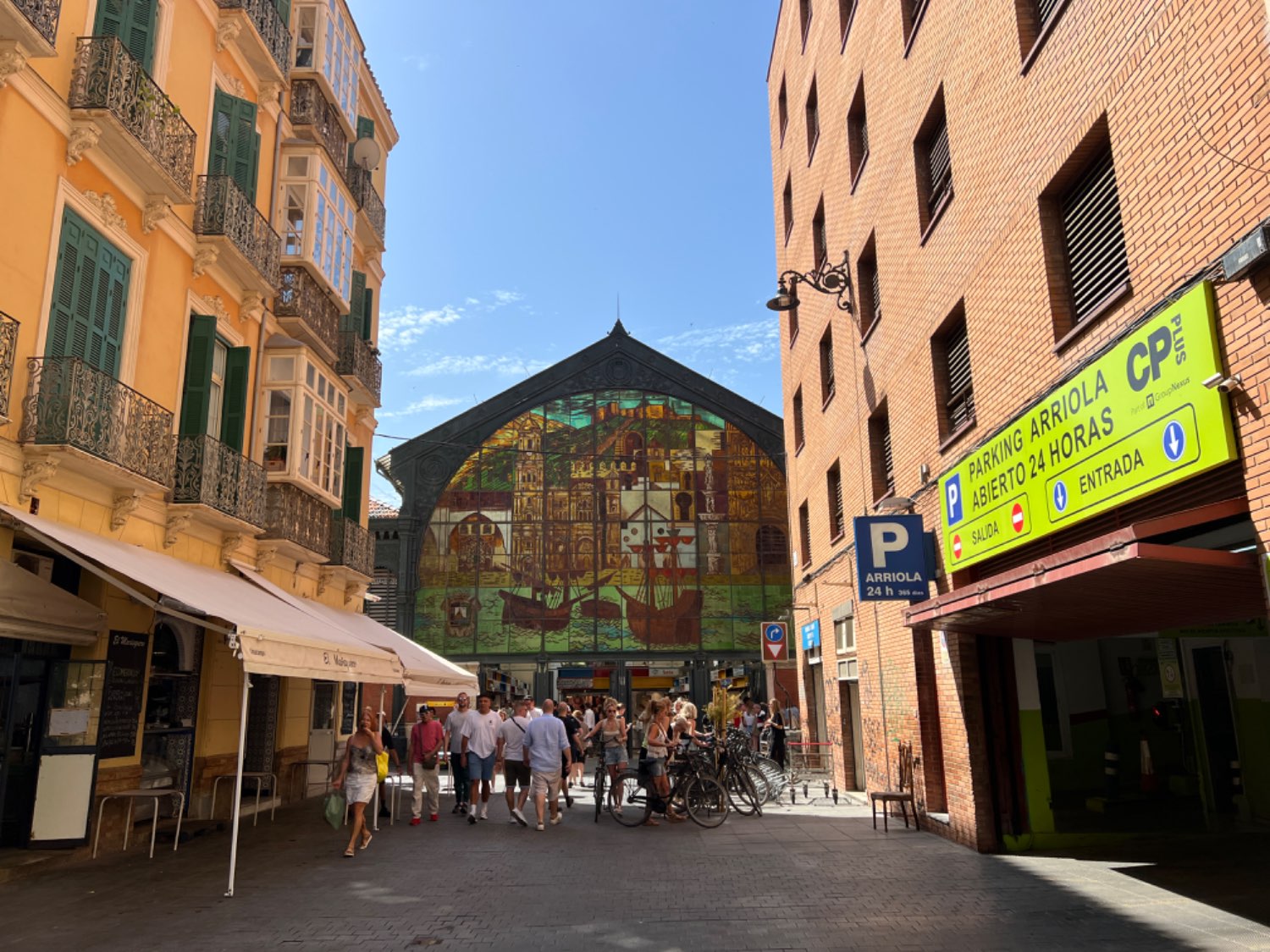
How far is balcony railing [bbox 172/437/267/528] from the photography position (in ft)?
40.4

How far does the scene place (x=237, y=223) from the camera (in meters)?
13.8

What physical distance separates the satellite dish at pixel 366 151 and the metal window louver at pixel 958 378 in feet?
42.8

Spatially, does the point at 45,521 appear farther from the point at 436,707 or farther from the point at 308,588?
the point at 436,707

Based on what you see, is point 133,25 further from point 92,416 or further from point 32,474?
point 32,474

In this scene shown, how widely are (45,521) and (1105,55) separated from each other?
10.7 metres

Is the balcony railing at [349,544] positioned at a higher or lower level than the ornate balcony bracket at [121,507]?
higher

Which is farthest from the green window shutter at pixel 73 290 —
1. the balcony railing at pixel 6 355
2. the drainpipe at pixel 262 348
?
the drainpipe at pixel 262 348

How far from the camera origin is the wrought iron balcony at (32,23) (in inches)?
345

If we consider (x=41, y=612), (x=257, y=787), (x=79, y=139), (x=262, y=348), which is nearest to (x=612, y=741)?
(x=257, y=787)

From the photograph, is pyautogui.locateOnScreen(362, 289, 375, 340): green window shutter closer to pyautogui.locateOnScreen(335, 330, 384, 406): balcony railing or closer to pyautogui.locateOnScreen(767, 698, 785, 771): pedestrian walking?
pyautogui.locateOnScreen(335, 330, 384, 406): balcony railing

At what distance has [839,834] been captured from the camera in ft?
40.6

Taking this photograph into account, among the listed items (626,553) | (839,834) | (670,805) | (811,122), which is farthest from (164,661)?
(626,553)

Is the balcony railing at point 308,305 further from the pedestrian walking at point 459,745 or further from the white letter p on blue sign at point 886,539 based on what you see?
the white letter p on blue sign at point 886,539

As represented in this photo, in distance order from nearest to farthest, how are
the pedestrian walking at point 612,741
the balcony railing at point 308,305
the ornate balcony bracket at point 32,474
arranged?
1. the ornate balcony bracket at point 32,474
2. the pedestrian walking at point 612,741
3. the balcony railing at point 308,305
